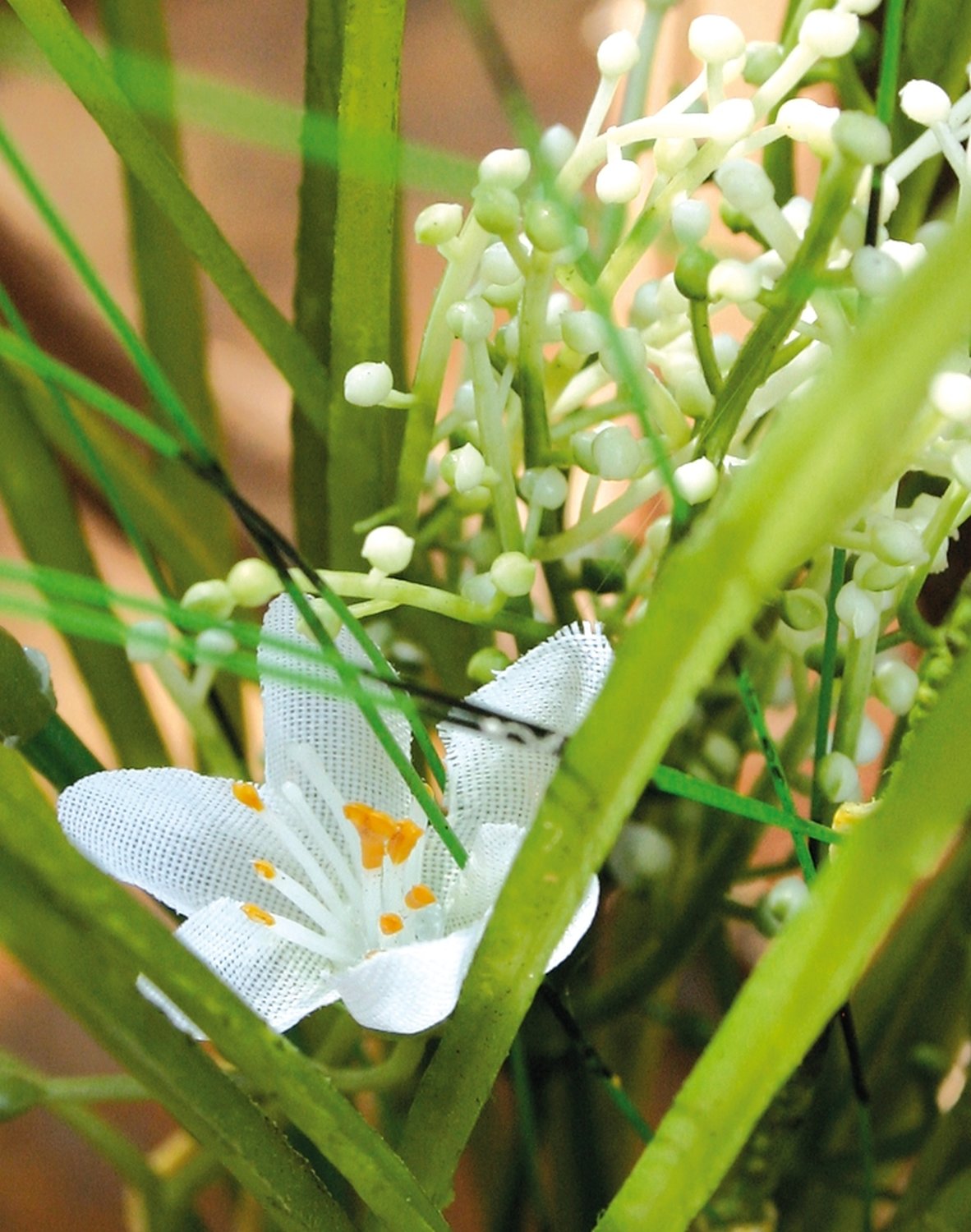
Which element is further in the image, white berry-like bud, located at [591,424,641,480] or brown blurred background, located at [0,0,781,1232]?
brown blurred background, located at [0,0,781,1232]

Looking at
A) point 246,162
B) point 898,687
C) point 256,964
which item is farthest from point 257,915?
point 246,162

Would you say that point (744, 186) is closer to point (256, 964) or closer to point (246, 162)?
point (256, 964)

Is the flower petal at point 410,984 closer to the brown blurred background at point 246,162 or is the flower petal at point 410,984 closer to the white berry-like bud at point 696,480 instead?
the white berry-like bud at point 696,480

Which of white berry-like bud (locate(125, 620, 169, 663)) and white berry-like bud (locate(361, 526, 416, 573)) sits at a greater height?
white berry-like bud (locate(361, 526, 416, 573))

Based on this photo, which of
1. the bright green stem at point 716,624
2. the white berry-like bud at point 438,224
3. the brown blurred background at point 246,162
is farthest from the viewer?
the brown blurred background at point 246,162

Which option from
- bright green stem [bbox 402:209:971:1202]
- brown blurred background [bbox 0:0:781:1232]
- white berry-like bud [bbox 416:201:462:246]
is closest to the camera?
bright green stem [bbox 402:209:971:1202]

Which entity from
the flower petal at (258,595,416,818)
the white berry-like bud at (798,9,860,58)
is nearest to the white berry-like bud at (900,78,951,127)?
the white berry-like bud at (798,9,860,58)

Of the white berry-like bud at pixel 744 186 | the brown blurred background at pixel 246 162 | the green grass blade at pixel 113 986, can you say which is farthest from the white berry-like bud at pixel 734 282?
the brown blurred background at pixel 246 162

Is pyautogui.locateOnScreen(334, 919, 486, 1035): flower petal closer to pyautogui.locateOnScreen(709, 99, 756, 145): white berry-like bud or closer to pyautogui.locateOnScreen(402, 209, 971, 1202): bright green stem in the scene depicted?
pyautogui.locateOnScreen(402, 209, 971, 1202): bright green stem
